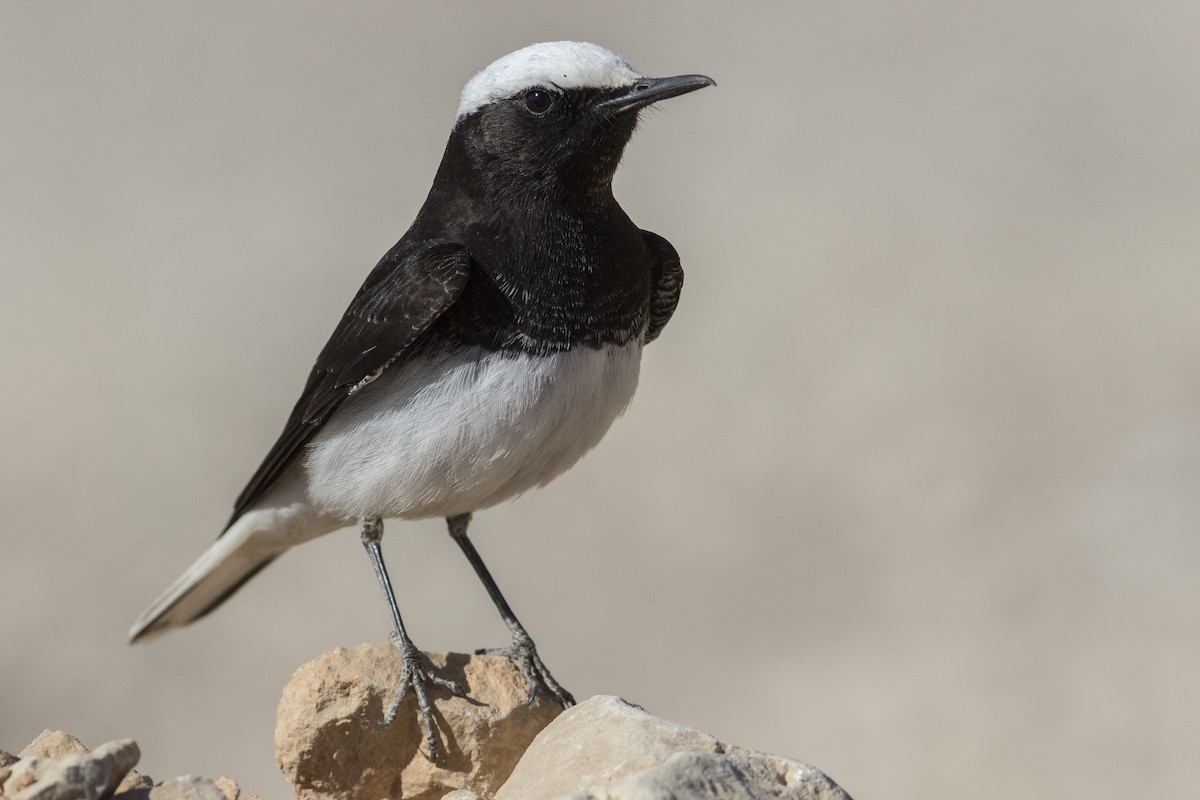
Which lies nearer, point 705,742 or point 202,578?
point 705,742

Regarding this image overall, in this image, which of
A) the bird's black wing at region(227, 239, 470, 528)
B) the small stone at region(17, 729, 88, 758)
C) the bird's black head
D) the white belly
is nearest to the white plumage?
the white belly

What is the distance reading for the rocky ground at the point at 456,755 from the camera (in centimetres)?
443

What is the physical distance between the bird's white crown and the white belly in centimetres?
131

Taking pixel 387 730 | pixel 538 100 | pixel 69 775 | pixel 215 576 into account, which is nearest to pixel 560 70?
pixel 538 100

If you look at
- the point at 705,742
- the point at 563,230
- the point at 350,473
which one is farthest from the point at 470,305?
the point at 705,742

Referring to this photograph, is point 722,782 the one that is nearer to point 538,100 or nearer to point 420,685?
point 420,685

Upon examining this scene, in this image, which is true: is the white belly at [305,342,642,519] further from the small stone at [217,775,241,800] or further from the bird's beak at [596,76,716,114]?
the small stone at [217,775,241,800]

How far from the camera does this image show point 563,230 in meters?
6.89

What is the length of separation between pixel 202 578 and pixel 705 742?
14.0 ft

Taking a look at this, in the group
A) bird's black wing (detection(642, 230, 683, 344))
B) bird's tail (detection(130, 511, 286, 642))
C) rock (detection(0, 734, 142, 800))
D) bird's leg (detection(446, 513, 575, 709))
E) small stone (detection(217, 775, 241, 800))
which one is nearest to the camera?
rock (detection(0, 734, 142, 800))

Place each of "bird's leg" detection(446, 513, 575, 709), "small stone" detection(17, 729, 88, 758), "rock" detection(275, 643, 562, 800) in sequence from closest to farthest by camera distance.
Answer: "small stone" detection(17, 729, 88, 758), "rock" detection(275, 643, 562, 800), "bird's leg" detection(446, 513, 575, 709)

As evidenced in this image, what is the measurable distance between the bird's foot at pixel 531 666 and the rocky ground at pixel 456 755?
0.32ft

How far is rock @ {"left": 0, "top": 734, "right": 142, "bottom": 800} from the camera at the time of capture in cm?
436

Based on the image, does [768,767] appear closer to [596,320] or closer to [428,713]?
[428,713]
